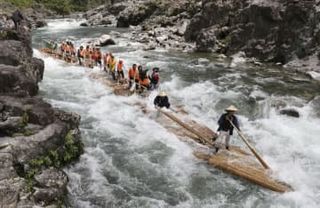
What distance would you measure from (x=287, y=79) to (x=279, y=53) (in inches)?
235

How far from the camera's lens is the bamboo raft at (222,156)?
1530cm

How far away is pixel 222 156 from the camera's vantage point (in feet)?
55.7

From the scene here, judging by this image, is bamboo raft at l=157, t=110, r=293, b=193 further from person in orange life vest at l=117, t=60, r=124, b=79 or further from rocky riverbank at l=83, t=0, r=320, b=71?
rocky riverbank at l=83, t=0, r=320, b=71

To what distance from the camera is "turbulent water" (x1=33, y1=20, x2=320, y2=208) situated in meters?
14.4

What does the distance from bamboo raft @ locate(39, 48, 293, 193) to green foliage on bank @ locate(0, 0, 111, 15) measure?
2943 inches

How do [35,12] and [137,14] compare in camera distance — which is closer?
[137,14]

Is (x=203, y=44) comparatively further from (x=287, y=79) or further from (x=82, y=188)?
(x=82, y=188)

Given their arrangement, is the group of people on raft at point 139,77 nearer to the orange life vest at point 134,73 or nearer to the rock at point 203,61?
the orange life vest at point 134,73

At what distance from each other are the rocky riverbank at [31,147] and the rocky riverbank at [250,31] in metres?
20.8

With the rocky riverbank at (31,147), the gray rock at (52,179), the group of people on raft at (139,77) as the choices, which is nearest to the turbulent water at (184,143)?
the gray rock at (52,179)

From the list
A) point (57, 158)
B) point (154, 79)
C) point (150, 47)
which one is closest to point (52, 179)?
point (57, 158)

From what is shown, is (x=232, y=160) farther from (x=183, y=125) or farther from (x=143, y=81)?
(x=143, y=81)

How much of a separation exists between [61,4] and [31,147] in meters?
96.1

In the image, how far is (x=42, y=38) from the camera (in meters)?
52.6
